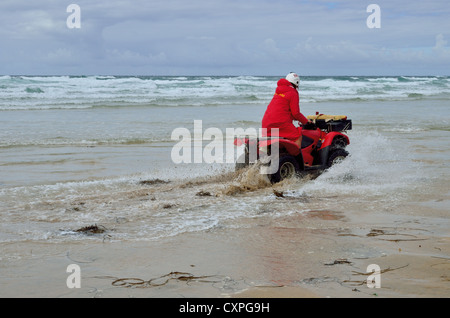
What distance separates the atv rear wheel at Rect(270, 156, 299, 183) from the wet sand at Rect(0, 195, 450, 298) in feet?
6.79

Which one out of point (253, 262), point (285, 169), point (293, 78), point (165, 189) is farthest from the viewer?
point (285, 169)

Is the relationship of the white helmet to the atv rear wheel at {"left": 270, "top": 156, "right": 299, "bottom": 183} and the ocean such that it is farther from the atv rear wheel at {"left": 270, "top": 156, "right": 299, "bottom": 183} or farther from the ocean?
the ocean

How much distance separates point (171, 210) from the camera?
6.36 meters

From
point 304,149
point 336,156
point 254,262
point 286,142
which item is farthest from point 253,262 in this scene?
point 336,156

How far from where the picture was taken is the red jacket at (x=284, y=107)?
773 centimetres

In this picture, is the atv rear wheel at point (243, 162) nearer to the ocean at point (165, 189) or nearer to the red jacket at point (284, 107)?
the ocean at point (165, 189)

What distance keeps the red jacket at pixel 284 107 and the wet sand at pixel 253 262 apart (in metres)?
2.37

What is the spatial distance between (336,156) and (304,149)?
55 cm

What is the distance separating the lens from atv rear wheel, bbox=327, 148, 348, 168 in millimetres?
8336

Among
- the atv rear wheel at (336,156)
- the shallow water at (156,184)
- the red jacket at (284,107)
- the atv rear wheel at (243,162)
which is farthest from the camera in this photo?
the atv rear wheel at (336,156)

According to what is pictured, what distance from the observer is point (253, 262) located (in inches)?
172

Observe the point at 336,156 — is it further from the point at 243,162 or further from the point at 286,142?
the point at 243,162

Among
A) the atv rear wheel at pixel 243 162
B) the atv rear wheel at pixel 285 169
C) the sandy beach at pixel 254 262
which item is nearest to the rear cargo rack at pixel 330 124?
the atv rear wheel at pixel 285 169
